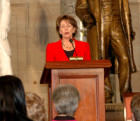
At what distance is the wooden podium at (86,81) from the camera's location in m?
3.81

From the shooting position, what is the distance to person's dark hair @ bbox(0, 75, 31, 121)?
2078mm

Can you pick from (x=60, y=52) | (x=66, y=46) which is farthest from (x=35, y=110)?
(x=66, y=46)

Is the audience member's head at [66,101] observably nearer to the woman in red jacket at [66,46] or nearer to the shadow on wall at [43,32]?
the woman in red jacket at [66,46]

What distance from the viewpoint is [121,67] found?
676cm

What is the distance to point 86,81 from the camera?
3.86m

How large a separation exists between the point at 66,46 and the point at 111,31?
2230mm

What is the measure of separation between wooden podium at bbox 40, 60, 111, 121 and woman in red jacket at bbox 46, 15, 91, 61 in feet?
2.06

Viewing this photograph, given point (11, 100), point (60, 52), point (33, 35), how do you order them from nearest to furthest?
point (11, 100) → point (60, 52) → point (33, 35)

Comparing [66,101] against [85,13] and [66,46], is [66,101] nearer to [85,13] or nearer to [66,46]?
[66,46]

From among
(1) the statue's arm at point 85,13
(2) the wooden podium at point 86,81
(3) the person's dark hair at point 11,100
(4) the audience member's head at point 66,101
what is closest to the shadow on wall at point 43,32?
(1) the statue's arm at point 85,13

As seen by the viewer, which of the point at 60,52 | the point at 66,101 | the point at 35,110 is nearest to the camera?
the point at 35,110

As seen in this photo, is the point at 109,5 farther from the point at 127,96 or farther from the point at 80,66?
the point at 80,66

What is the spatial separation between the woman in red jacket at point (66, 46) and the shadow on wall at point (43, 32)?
3457 millimetres

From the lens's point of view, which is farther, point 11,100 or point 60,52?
point 60,52
